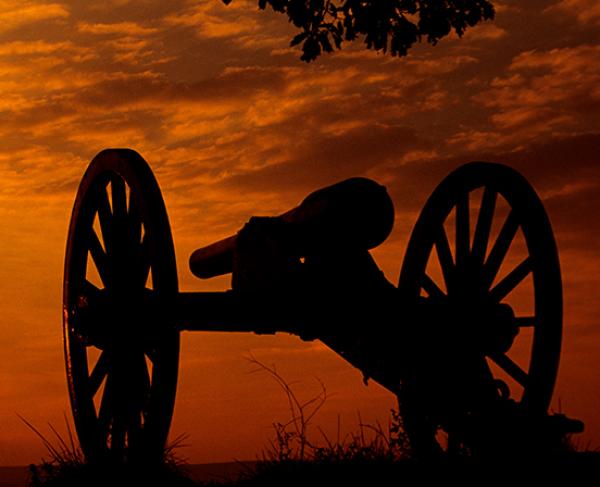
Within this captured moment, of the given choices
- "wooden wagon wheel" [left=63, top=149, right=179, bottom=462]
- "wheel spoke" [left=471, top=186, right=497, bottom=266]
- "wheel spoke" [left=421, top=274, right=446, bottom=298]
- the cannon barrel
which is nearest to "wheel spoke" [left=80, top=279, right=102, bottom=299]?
"wooden wagon wheel" [left=63, top=149, right=179, bottom=462]

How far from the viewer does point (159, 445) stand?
6887mm

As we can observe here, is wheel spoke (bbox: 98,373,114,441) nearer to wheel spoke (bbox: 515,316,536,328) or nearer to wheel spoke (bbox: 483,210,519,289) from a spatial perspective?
wheel spoke (bbox: 483,210,519,289)

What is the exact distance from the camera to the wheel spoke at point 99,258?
7684 millimetres

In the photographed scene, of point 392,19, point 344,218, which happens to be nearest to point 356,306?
point 344,218

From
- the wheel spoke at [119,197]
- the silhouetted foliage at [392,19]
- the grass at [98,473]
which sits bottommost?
the grass at [98,473]

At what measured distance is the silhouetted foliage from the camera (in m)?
10.0

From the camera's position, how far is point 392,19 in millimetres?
10258

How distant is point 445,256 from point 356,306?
87 centimetres

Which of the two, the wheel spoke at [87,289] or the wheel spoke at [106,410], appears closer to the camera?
the wheel spoke at [106,410]

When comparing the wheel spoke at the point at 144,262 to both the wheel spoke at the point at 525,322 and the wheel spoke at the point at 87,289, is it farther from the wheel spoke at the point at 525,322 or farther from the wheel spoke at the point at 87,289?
the wheel spoke at the point at 525,322

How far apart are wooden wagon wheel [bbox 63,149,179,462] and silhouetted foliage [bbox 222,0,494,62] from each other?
2.86m

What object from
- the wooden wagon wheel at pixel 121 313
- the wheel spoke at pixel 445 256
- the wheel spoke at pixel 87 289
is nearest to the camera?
Answer: the wooden wagon wheel at pixel 121 313

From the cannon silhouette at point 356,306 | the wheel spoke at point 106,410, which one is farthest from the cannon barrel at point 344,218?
the wheel spoke at point 106,410

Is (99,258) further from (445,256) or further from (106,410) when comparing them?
(445,256)
